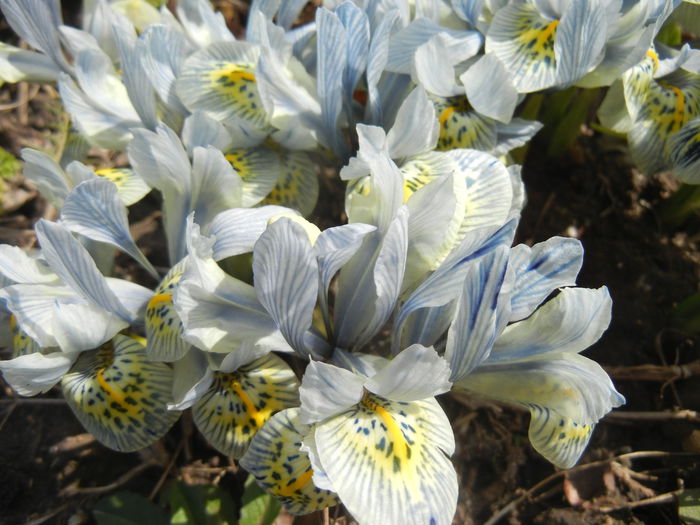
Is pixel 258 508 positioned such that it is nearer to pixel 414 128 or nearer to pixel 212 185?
pixel 212 185

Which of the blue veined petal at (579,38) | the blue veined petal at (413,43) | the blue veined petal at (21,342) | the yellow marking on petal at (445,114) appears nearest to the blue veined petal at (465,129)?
the yellow marking on petal at (445,114)

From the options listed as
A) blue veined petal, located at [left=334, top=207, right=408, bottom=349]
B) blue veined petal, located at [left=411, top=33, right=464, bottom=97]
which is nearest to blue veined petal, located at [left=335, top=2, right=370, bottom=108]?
blue veined petal, located at [left=411, top=33, right=464, bottom=97]

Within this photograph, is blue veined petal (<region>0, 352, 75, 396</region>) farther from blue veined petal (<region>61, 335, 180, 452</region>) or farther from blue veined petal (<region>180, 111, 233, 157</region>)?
blue veined petal (<region>180, 111, 233, 157</region>)

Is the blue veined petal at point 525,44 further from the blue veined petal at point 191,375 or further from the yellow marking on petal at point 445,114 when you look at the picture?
the blue veined petal at point 191,375

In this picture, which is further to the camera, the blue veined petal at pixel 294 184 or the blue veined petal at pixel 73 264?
the blue veined petal at pixel 294 184

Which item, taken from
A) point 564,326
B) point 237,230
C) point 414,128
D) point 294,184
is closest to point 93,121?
point 294,184

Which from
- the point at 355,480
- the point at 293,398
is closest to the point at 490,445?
the point at 293,398
